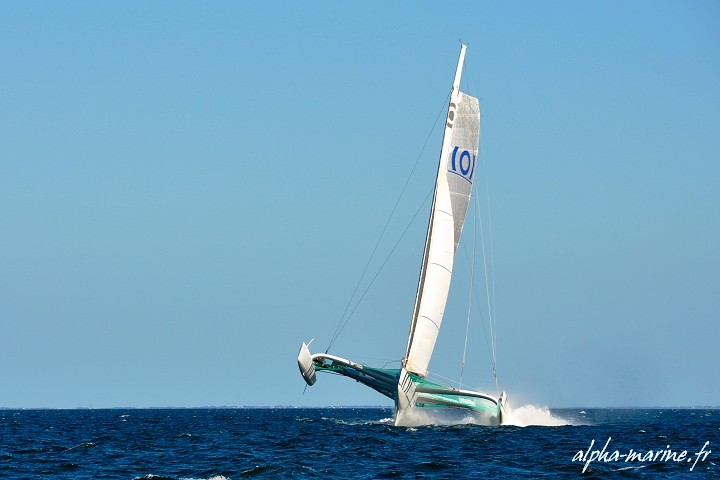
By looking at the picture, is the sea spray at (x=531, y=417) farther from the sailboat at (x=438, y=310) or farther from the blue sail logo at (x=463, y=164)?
the blue sail logo at (x=463, y=164)

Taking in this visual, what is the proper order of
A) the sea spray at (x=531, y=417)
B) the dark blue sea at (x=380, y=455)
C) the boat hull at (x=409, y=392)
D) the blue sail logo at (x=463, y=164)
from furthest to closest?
the sea spray at (x=531, y=417), the blue sail logo at (x=463, y=164), the boat hull at (x=409, y=392), the dark blue sea at (x=380, y=455)

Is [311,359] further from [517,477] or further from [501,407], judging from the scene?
[517,477]

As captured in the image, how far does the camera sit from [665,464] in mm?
34031

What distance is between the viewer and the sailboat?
50.2 meters

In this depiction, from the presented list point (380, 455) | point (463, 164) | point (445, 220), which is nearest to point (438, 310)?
point (445, 220)

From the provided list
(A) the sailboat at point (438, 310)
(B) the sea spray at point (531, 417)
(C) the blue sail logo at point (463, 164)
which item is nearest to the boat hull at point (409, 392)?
(A) the sailboat at point (438, 310)

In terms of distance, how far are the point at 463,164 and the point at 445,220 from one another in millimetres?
3184

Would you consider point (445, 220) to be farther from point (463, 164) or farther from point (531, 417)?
point (531, 417)

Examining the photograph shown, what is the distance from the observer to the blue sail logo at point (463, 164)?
53.3 meters

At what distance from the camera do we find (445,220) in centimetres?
5262

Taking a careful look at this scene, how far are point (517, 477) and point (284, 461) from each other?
8335 millimetres

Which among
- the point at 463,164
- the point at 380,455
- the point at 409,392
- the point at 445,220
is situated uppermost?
the point at 463,164

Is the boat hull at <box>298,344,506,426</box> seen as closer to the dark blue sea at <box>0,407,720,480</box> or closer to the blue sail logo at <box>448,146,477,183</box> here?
the dark blue sea at <box>0,407,720,480</box>

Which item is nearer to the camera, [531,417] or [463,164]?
[463,164]
